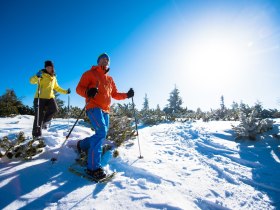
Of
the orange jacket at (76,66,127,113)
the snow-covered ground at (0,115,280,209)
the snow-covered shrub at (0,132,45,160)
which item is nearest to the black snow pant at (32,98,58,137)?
the snow-covered ground at (0,115,280,209)

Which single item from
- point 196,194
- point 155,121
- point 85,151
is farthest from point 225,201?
point 155,121

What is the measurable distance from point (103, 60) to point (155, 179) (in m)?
2.77

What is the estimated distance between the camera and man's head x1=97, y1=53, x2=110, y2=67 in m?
4.77

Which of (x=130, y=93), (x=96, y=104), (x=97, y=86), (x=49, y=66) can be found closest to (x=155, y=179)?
(x=96, y=104)

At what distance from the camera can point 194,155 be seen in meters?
6.07

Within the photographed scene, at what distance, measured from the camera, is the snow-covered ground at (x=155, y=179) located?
3213 millimetres

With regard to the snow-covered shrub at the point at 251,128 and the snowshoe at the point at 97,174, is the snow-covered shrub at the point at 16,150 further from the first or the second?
the snow-covered shrub at the point at 251,128

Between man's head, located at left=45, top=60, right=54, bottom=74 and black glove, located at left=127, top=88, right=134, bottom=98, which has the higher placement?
man's head, located at left=45, top=60, right=54, bottom=74

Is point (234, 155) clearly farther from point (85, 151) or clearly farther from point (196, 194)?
point (85, 151)

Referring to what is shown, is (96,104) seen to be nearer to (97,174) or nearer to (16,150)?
(97,174)

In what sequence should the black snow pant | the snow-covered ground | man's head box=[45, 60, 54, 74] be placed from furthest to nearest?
1. man's head box=[45, 60, 54, 74]
2. the black snow pant
3. the snow-covered ground

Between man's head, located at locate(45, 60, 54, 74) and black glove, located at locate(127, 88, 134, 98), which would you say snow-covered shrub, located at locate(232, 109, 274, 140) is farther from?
man's head, located at locate(45, 60, 54, 74)

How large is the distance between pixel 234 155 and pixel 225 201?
8.83 feet

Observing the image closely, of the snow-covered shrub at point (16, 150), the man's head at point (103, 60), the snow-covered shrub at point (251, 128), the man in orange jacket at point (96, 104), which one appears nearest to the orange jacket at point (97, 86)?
the man in orange jacket at point (96, 104)
